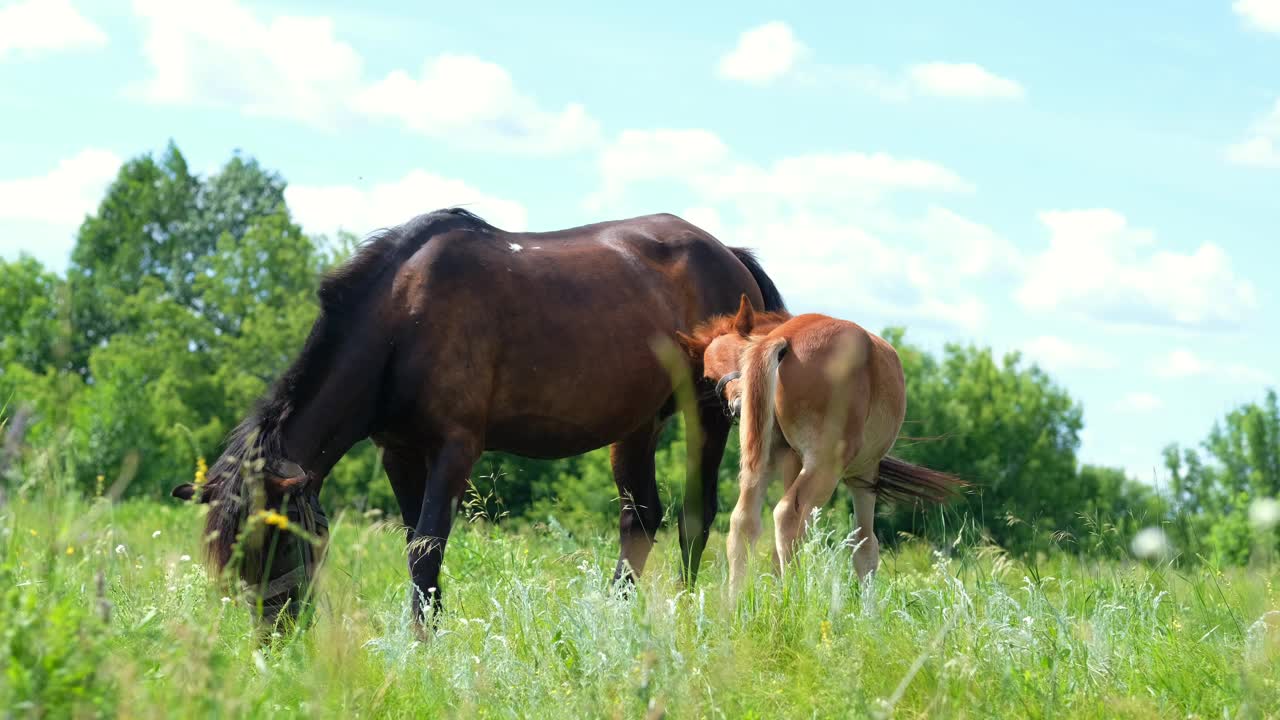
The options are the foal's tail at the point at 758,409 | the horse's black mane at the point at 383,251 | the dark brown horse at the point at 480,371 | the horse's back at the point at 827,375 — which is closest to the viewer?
the foal's tail at the point at 758,409

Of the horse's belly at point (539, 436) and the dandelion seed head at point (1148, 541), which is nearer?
the dandelion seed head at point (1148, 541)

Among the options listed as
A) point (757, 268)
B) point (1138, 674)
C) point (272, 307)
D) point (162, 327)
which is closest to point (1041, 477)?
point (272, 307)

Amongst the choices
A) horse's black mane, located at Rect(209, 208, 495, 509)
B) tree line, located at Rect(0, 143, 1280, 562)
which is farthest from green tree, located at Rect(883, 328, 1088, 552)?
horse's black mane, located at Rect(209, 208, 495, 509)

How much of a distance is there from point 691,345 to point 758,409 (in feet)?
5.33

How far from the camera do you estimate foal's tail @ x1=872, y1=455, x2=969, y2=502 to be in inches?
285

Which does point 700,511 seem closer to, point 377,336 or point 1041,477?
point 377,336

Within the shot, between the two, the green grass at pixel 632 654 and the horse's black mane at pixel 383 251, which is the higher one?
the horse's black mane at pixel 383 251

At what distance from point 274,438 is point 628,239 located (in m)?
2.89

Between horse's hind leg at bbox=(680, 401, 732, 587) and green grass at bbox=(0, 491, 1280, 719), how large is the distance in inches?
82.3

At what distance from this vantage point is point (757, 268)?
9016 millimetres

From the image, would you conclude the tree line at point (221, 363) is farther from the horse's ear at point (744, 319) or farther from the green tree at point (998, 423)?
the horse's ear at point (744, 319)

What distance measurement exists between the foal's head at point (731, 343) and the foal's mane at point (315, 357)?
161 cm

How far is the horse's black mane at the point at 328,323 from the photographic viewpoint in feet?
20.4

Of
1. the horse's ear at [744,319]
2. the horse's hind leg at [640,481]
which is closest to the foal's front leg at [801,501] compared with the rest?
the horse's ear at [744,319]
